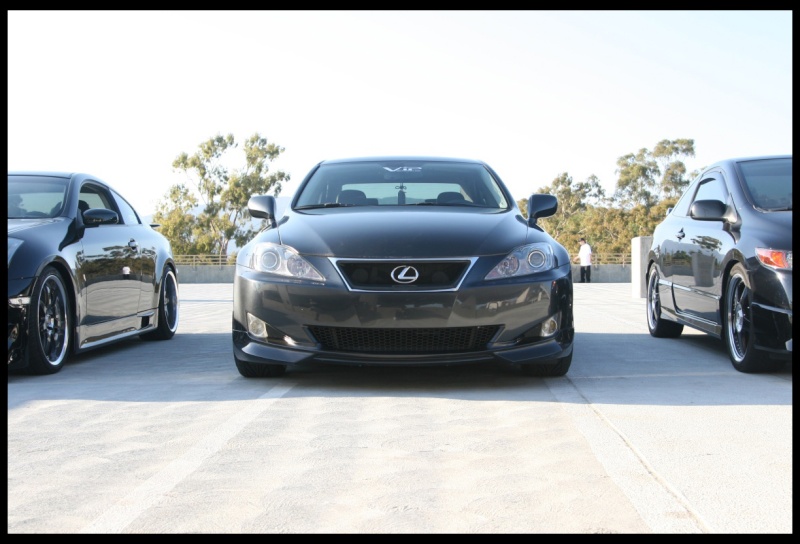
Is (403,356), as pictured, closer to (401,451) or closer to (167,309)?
(401,451)

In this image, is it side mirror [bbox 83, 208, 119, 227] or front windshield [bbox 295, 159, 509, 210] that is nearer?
front windshield [bbox 295, 159, 509, 210]

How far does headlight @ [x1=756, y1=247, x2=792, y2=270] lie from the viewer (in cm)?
611

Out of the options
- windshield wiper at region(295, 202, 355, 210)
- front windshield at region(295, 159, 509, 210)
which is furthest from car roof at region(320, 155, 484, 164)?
windshield wiper at region(295, 202, 355, 210)

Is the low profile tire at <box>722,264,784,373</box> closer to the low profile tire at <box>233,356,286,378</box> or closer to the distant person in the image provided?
the low profile tire at <box>233,356,286,378</box>

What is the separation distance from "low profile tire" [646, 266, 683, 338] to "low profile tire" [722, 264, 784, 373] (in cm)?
211

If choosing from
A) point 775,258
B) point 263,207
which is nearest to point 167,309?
point 263,207

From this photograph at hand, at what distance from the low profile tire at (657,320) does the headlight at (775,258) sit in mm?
2709

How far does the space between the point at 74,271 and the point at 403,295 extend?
8.64ft

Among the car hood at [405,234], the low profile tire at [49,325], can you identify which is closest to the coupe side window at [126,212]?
the low profile tire at [49,325]

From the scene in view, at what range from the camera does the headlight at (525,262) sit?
19.1ft

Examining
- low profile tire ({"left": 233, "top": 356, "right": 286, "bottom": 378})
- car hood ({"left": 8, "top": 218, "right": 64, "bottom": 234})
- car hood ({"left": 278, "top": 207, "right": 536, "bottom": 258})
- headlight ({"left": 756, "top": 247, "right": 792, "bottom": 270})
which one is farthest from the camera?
car hood ({"left": 8, "top": 218, "right": 64, "bottom": 234})

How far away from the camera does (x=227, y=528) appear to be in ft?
9.92

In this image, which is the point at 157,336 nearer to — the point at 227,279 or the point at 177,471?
the point at 177,471

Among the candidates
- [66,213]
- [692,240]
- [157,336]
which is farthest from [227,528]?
[157,336]
